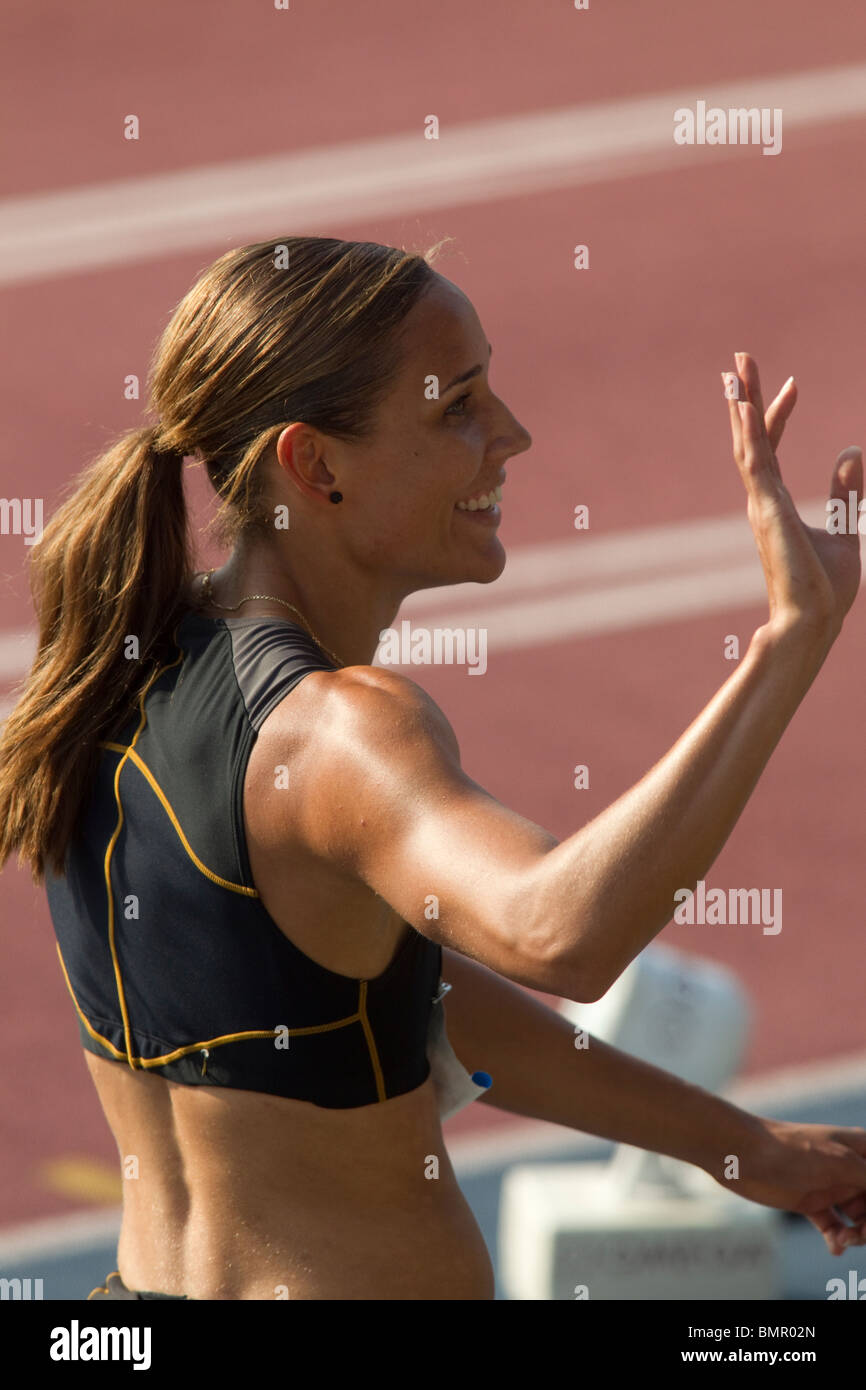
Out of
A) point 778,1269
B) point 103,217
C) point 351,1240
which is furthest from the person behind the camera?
point 103,217

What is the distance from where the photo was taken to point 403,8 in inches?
514

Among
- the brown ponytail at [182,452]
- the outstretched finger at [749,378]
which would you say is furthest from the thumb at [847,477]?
the brown ponytail at [182,452]

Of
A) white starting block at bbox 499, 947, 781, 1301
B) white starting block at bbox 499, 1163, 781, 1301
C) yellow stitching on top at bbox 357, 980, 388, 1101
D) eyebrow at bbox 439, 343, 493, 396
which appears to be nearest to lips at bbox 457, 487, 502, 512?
eyebrow at bbox 439, 343, 493, 396

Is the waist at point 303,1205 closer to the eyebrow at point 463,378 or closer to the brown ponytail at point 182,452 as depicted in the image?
the brown ponytail at point 182,452

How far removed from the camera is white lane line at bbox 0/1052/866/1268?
4938 mm

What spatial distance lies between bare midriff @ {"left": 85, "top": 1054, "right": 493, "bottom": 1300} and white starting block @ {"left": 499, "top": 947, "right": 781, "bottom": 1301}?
1925 mm

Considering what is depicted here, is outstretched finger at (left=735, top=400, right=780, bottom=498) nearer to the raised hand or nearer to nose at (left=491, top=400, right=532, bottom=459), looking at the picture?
the raised hand

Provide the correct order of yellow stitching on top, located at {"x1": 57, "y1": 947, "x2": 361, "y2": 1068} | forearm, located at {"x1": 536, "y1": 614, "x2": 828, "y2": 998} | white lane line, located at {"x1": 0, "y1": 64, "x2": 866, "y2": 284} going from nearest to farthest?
1. forearm, located at {"x1": 536, "y1": 614, "x2": 828, "y2": 998}
2. yellow stitching on top, located at {"x1": 57, "y1": 947, "x2": 361, "y2": 1068}
3. white lane line, located at {"x1": 0, "y1": 64, "x2": 866, "y2": 284}

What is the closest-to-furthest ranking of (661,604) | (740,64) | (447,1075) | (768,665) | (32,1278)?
(768,665)
(447,1075)
(32,1278)
(661,604)
(740,64)

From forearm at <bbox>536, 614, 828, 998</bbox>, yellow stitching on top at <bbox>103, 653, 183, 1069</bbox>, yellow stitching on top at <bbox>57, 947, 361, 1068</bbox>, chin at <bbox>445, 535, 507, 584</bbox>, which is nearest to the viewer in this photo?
forearm at <bbox>536, 614, 828, 998</bbox>

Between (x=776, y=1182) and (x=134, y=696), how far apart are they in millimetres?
1228

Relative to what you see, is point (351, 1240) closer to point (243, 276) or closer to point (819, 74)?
point (243, 276)

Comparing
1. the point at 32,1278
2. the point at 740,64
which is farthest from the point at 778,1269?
the point at 740,64
